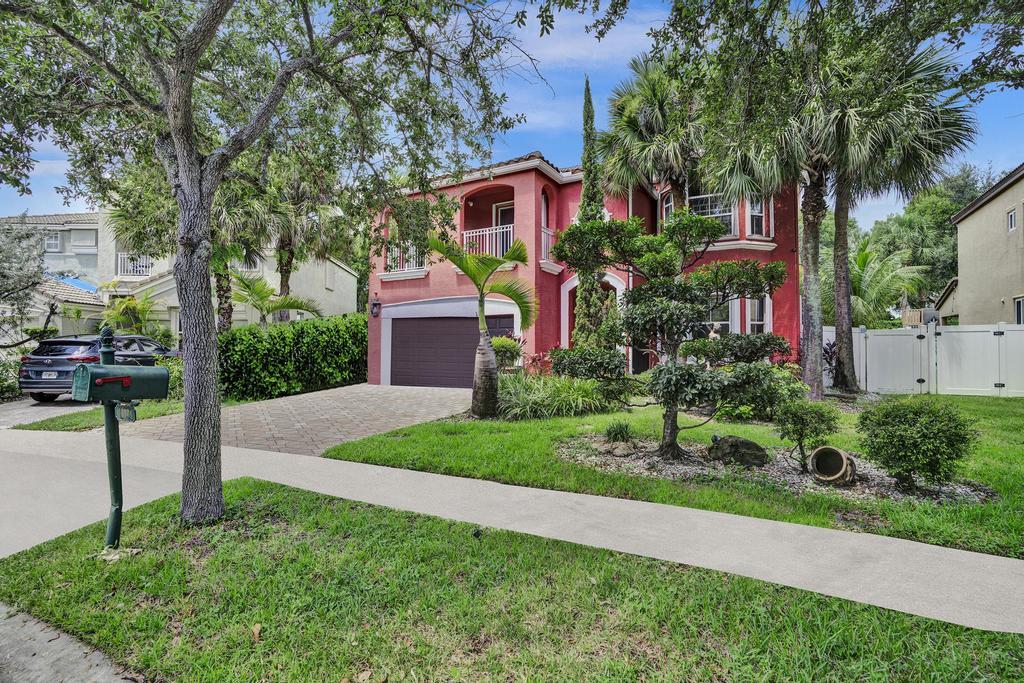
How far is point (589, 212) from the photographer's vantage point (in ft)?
40.2

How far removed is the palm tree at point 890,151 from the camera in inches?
359

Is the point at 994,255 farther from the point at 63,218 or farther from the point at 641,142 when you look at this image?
the point at 63,218

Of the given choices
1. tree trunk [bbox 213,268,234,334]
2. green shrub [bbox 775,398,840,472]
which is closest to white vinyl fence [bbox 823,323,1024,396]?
green shrub [bbox 775,398,840,472]

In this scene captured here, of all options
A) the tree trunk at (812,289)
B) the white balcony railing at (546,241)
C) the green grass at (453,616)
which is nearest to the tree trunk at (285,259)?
the white balcony railing at (546,241)

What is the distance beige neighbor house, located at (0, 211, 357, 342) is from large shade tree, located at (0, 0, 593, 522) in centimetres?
1237

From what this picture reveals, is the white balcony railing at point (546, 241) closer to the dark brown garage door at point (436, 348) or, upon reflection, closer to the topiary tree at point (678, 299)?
the dark brown garage door at point (436, 348)

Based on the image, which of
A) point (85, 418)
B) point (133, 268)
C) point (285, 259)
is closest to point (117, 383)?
point (85, 418)

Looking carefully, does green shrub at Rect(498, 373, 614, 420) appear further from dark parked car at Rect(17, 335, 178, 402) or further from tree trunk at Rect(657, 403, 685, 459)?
dark parked car at Rect(17, 335, 178, 402)

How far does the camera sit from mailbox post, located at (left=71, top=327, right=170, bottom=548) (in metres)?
3.24

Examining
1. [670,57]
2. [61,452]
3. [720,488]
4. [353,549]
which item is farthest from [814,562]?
[61,452]

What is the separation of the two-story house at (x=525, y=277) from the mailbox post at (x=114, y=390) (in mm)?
8993

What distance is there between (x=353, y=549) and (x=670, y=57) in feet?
19.1

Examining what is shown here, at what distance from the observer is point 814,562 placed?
3.27m

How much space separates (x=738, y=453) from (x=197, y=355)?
224 inches
